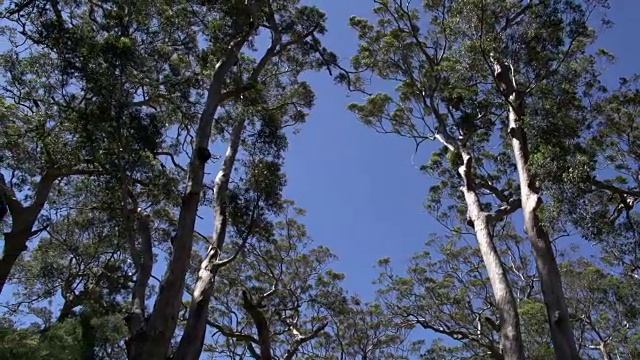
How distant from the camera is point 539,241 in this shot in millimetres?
10016

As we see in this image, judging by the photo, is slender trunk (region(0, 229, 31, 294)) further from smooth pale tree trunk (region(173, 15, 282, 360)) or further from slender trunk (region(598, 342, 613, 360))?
slender trunk (region(598, 342, 613, 360))

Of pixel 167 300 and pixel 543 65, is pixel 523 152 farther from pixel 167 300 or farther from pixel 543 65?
pixel 167 300

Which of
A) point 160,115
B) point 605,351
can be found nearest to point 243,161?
point 160,115

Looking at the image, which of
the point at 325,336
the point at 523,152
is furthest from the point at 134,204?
the point at 325,336

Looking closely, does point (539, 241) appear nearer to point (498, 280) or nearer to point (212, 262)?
point (498, 280)

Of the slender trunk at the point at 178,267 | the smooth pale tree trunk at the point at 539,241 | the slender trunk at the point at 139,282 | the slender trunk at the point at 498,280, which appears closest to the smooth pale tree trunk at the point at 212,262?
the slender trunk at the point at 178,267

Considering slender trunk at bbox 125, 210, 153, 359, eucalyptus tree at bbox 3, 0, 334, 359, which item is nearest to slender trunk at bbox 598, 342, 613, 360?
eucalyptus tree at bbox 3, 0, 334, 359

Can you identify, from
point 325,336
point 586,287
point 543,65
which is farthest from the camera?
point 325,336

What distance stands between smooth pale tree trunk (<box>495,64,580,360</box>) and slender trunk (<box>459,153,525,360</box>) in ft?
1.58

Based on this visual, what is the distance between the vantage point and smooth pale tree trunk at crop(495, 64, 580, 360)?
29.3 ft

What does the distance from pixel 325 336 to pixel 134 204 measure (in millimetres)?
11229

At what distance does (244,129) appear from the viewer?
39.7 ft

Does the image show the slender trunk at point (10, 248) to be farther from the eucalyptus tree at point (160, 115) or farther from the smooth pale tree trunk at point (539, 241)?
the smooth pale tree trunk at point (539, 241)

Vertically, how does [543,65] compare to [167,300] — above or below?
above
